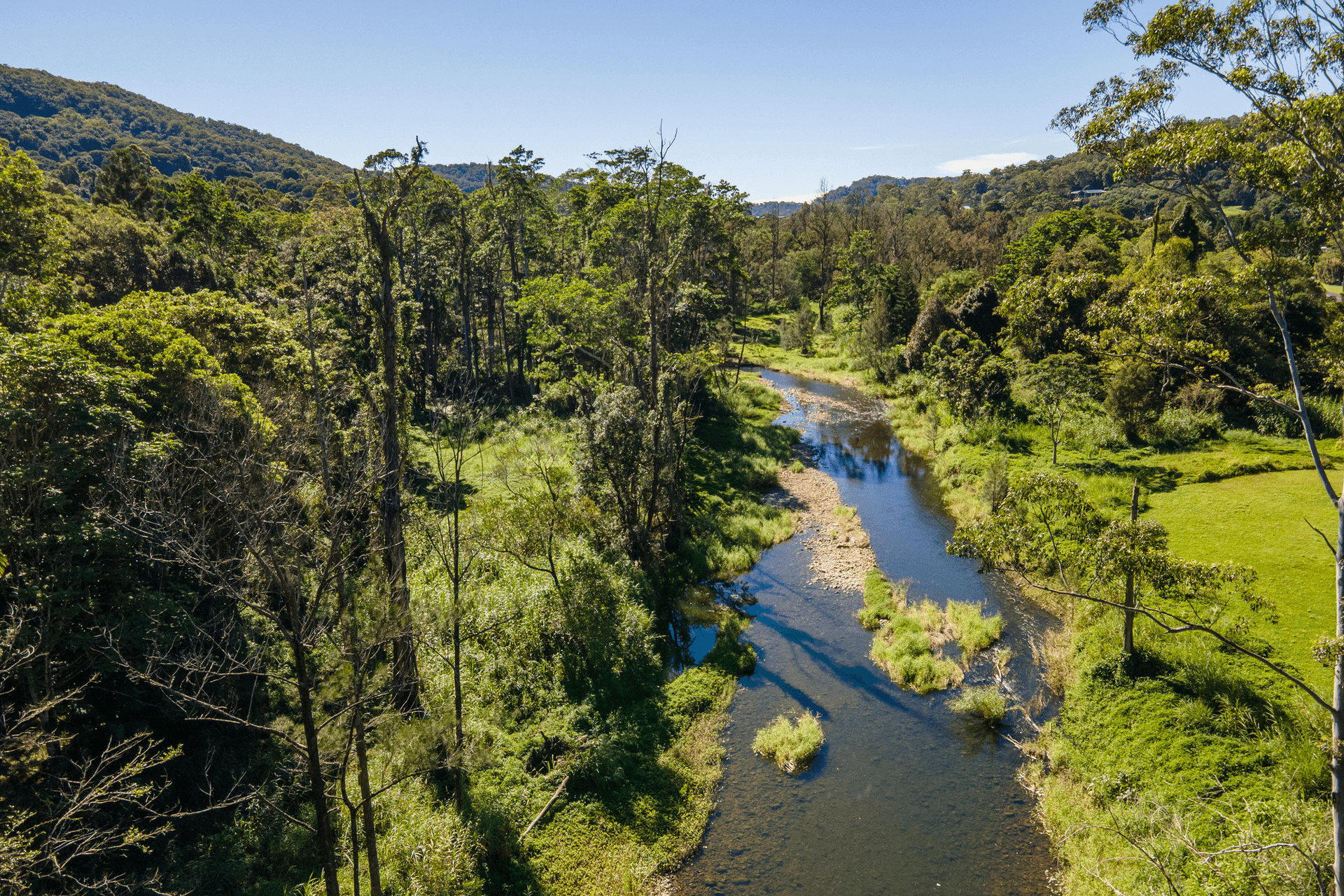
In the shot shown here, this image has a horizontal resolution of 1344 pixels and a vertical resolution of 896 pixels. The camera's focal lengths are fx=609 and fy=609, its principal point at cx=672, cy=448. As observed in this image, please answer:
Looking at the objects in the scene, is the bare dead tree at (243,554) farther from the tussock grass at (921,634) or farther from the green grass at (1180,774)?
the tussock grass at (921,634)

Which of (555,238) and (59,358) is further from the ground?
(555,238)

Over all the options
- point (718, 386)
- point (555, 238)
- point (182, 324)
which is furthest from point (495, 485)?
point (555, 238)

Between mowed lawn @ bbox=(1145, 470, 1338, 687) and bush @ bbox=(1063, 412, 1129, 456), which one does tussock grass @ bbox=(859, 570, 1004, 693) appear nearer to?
mowed lawn @ bbox=(1145, 470, 1338, 687)

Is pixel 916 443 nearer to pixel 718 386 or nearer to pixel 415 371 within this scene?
pixel 718 386

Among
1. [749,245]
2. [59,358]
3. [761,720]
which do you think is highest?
[749,245]

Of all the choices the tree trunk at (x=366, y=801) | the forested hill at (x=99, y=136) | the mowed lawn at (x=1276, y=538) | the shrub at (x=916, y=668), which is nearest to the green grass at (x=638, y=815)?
the tree trunk at (x=366, y=801)

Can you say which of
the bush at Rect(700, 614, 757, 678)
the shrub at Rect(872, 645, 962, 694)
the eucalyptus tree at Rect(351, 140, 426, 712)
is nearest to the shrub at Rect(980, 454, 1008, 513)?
the shrub at Rect(872, 645, 962, 694)
